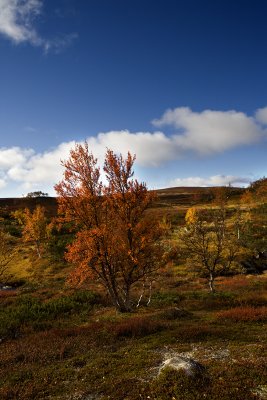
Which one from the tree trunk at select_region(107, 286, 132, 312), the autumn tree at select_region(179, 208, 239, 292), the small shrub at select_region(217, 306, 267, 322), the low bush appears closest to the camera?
the small shrub at select_region(217, 306, 267, 322)

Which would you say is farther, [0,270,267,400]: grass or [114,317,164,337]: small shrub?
[114,317,164,337]: small shrub

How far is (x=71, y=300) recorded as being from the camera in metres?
32.2

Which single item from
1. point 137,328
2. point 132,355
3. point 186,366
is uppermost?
point 186,366

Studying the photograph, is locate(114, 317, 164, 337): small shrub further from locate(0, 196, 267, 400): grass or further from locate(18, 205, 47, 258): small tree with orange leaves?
locate(18, 205, 47, 258): small tree with orange leaves

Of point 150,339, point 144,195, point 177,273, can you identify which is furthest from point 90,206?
point 177,273

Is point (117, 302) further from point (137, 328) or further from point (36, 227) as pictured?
point (36, 227)

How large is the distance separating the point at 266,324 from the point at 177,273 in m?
33.3

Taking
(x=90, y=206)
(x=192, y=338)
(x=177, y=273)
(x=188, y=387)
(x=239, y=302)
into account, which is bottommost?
(x=177, y=273)

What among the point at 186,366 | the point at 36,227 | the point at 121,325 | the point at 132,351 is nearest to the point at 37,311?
the point at 121,325

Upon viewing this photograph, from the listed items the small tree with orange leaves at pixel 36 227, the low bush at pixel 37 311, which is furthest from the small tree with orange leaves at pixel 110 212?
the small tree with orange leaves at pixel 36 227

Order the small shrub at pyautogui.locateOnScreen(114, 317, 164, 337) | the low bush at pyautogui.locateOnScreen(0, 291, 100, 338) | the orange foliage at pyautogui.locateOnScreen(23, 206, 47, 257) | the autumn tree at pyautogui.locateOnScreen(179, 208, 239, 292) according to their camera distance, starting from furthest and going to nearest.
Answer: the orange foliage at pyautogui.locateOnScreen(23, 206, 47, 257) < the autumn tree at pyautogui.locateOnScreen(179, 208, 239, 292) < the low bush at pyautogui.locateOnScreen(0, 291, 100, 338) < the small shrub at pyautogui.locateOnScreen(114, 317, 164, 337)

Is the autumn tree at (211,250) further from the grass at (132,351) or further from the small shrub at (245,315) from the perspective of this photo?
the small shrub at (245,315)

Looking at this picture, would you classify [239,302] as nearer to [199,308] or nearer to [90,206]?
[199,308]

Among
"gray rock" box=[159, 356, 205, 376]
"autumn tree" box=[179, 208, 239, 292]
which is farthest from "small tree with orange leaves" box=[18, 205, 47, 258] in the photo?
"gray rock" box=[159, 356, 205, 376]
